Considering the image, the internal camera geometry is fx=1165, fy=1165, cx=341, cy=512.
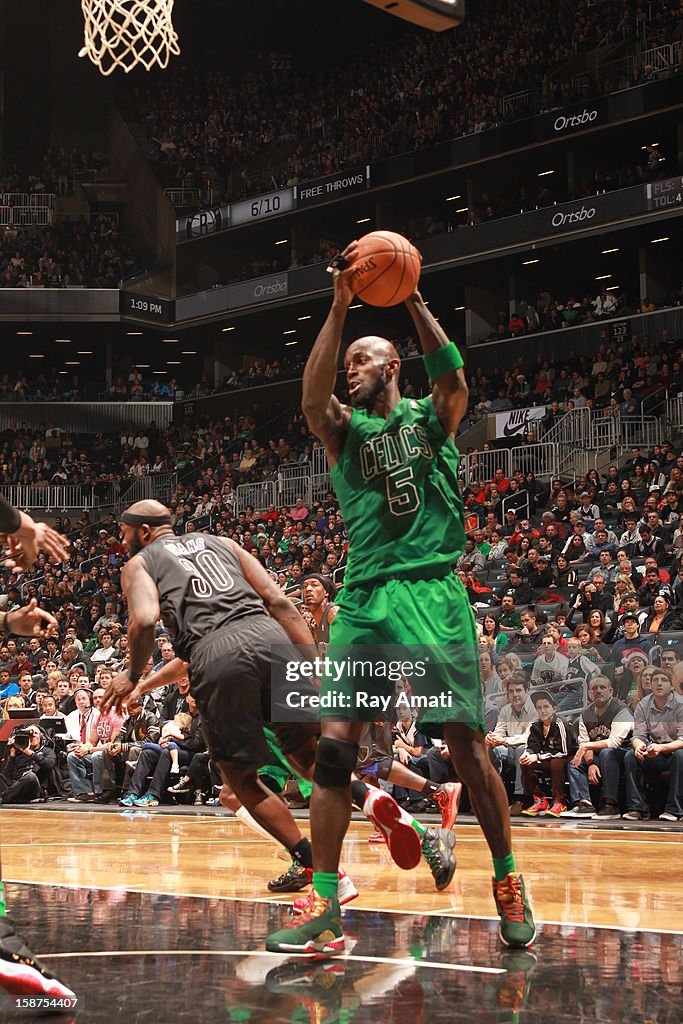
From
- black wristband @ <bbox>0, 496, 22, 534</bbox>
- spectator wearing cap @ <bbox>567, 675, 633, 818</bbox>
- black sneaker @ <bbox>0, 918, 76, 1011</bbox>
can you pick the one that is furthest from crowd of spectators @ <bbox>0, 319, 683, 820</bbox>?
black sneaker @ <bbox>0, 918, 76, 1011</bbox>

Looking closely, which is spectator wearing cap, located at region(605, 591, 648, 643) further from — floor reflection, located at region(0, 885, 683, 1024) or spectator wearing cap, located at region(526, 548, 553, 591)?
floor reflection, located at region(0, 885, 683, 1024)

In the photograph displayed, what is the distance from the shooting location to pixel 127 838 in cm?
838

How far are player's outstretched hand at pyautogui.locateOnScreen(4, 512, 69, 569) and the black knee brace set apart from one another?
3.82ft

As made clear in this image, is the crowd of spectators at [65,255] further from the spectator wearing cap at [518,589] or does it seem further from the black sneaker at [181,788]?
the black sneaker at [181,788]

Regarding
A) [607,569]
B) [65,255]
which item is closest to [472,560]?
[607,569]

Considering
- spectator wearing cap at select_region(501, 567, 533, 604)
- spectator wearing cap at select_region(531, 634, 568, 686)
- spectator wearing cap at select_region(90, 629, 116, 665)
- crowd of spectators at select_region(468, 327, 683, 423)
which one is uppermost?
crowd of spectators at select_region(468, 327, 683, 423)

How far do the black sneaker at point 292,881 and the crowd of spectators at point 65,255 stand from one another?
3013 cm

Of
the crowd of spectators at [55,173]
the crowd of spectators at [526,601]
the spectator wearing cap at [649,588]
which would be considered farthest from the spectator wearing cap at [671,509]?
the crowd of spectators at [55,173]

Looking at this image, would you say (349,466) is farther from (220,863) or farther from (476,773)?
(220,863)

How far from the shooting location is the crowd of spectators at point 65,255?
33.8 m

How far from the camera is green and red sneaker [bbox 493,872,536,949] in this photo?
13.0ft

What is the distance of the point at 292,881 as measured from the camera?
5.46m

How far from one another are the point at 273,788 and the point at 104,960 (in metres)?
2.56

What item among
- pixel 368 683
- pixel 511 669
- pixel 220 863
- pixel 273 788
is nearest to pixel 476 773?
pixel 368 683
